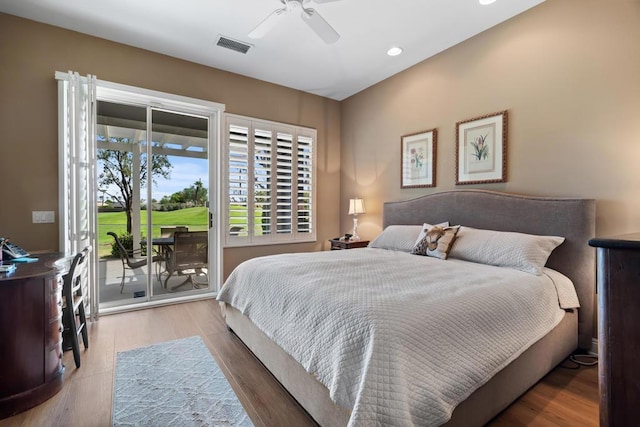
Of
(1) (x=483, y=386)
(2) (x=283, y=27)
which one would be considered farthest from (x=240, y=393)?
(2) (x=283, y=27)

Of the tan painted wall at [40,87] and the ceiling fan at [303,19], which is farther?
the tan painted wall at [40,87]

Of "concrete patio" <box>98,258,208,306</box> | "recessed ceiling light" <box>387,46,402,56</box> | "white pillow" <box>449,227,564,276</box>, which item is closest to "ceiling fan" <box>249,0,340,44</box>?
"recessed ceiling light" <box>387,46,402,56</box>

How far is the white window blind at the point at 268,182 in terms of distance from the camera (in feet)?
13.7

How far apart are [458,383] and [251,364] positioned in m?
1.53

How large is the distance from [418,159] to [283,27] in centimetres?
214

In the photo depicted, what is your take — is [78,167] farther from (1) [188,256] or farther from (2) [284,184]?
(2) [284,184]

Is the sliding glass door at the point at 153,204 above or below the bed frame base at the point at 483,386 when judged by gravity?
above

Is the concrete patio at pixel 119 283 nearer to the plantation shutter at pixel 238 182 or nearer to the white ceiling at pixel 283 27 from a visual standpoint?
the plantation shutter at pixel 238 182

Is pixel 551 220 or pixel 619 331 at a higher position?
pixel 551 220

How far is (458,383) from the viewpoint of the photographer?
135cm

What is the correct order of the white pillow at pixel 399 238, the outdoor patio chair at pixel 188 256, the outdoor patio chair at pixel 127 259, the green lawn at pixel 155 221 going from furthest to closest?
the outdoor patio chair at pixel 188 256
the outdoor patio chair at pixel 127 259
the green lawn at pixel 155 221
the white pillow at pixel 399 238

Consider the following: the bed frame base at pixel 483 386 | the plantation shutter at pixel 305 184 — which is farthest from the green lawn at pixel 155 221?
the bed frame base at pixel 483 386

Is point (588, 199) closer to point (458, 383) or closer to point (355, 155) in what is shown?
point (458, 383)

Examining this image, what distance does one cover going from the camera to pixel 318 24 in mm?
2477
